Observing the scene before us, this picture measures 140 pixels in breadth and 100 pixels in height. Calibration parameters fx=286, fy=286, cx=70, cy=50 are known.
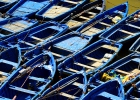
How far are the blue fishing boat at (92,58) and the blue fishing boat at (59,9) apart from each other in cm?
430

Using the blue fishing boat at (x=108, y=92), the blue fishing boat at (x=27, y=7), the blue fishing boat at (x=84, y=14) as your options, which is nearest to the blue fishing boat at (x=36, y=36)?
the blue fishing boat at (x=84, y=14)

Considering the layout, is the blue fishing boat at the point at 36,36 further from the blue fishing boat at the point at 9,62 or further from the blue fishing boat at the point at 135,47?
the blue fishing boat at the point at 135,47

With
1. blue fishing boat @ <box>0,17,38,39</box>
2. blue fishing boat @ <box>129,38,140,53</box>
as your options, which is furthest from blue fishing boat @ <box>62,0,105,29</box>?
blue fishing boat @ <box>129,38,140,53</box>

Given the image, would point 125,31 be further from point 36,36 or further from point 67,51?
point 36,36

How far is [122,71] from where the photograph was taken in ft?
49.1

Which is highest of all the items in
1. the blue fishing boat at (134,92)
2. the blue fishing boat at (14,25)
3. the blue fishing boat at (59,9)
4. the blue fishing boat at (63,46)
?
the blue fishing boat at (59,9)

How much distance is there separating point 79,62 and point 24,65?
309 centimetres

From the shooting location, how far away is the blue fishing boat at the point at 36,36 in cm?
1703

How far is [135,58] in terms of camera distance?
15547 mm

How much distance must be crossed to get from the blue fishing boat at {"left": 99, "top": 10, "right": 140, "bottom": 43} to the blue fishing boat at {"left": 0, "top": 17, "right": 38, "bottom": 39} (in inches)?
196

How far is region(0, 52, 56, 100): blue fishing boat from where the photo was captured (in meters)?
13.5

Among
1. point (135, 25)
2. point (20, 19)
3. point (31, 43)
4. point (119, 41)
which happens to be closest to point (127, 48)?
point (119, 41)

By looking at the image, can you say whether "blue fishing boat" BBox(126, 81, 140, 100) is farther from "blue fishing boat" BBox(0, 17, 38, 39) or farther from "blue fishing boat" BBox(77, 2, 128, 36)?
"blue fishing boat" BBox(0, 17, 38, 39)

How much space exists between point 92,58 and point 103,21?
14.2ft
